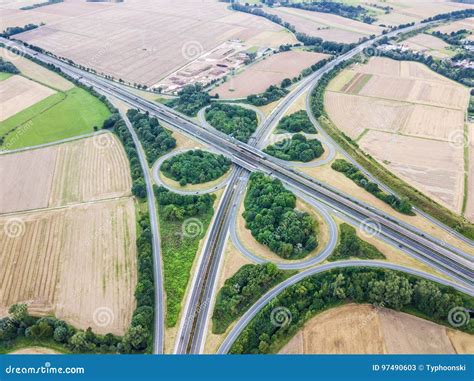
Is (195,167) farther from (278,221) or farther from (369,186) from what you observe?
(369,186)

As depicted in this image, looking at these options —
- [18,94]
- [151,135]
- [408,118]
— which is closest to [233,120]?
[151,135]

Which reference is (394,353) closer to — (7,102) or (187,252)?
(187,252)

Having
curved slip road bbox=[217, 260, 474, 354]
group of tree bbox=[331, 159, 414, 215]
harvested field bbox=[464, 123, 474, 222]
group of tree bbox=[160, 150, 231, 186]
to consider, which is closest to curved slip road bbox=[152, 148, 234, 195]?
group of tree bbox=[160, 150, 231, 186]

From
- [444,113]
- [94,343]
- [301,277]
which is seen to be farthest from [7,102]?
[444,113]

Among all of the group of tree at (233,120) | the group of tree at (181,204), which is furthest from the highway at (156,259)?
the group of tree at (233,120)

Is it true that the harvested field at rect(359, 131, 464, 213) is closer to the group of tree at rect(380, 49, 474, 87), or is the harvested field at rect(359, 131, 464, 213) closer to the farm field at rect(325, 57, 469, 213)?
the farm field at rect(325, 57, 469, 213)
